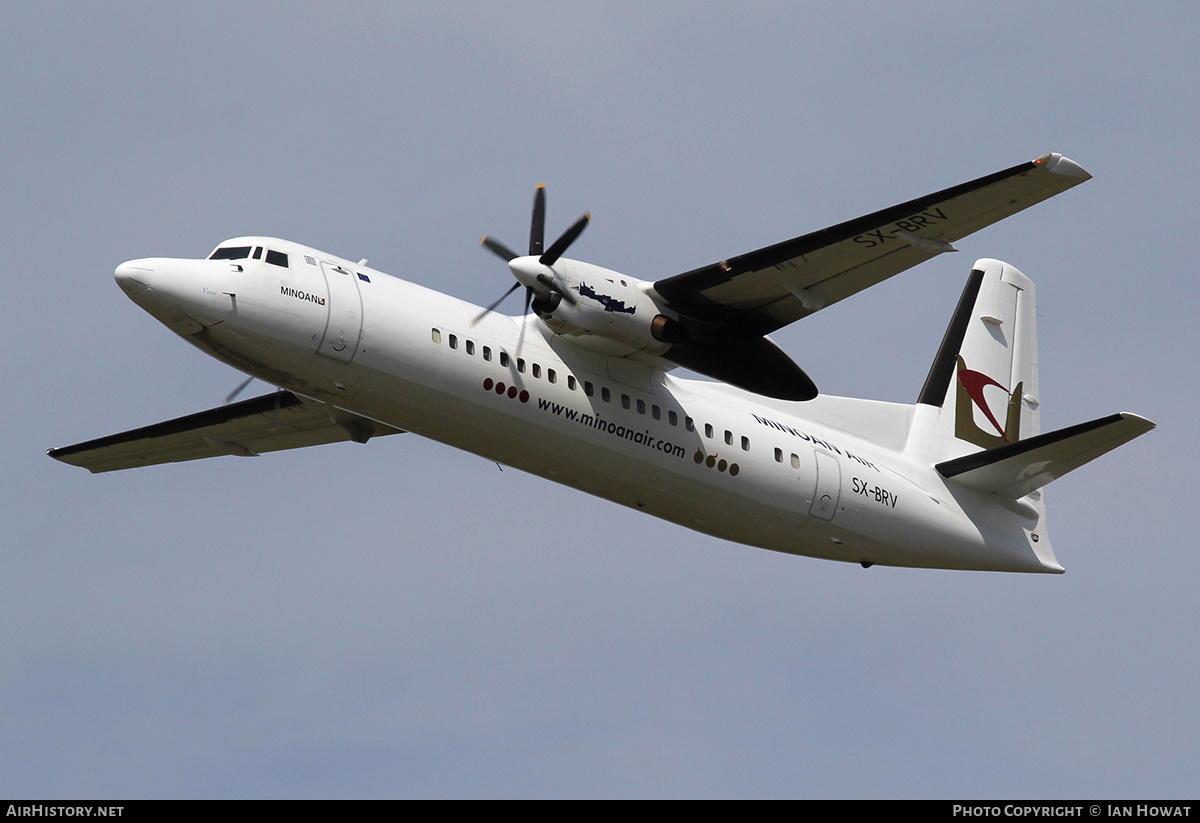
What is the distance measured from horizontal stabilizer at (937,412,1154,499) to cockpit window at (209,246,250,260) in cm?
1087

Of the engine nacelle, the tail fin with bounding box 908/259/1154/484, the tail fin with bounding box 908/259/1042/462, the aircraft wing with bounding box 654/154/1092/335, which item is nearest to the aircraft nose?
the engine nacelle

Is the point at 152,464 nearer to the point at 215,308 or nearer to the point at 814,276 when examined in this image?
the point at 215,308

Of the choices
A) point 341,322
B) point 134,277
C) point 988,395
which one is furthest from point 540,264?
point 988,395

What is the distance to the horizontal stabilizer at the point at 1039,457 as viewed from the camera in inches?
712

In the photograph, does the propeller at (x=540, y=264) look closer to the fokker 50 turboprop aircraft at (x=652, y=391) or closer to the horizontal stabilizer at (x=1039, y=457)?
the fokker 50 turboprop aircraft at (x=652, y=391)

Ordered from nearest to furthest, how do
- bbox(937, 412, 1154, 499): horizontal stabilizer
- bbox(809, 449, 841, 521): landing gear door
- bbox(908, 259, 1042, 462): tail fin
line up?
1. bbox(937, 412, 1154, 499): horizontal stabilizer
2. bbox(809, 449, 841, 521): landing gear door
3. bbox(908, 259, 1042, 462): tail fin

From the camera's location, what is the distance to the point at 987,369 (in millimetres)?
23609

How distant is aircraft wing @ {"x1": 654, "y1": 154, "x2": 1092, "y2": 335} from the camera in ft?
50.4

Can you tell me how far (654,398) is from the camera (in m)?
17.8

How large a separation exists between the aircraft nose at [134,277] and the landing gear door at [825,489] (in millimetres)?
9098

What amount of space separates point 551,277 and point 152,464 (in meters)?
8.21

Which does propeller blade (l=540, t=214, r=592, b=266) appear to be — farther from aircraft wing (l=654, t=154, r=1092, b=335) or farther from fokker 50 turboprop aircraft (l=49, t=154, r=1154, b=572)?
aircraft wing (l=654, t=154, r=1092, b=335)

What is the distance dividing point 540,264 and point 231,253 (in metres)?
3.56

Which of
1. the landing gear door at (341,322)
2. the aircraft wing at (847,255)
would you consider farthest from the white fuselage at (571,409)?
the aircraft wing at (847,255)
